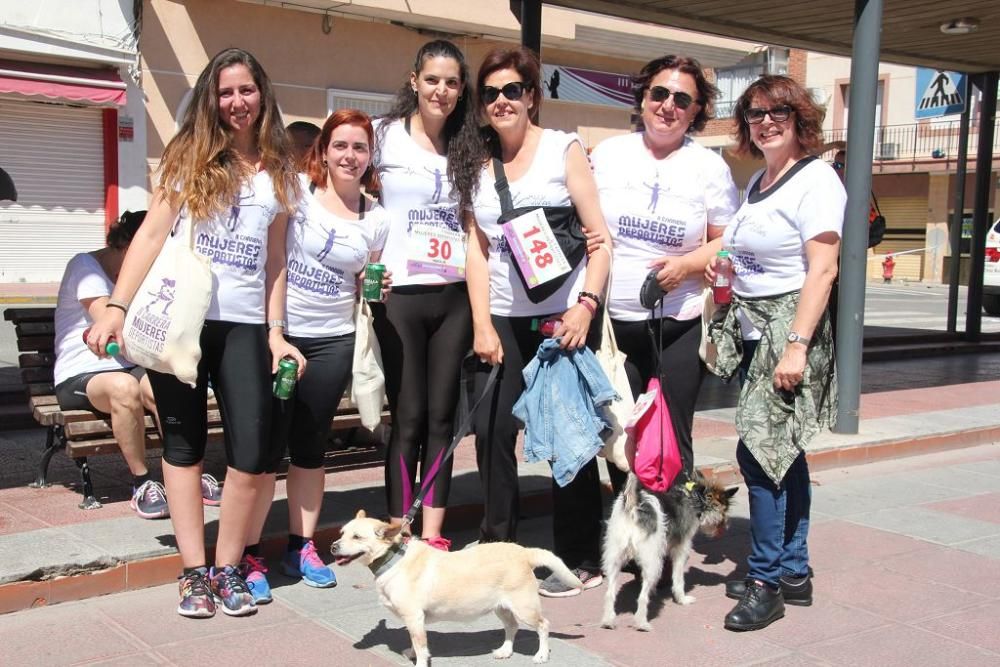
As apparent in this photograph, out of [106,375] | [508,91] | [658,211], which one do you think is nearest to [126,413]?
[106,375]

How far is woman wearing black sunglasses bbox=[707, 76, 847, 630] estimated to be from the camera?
13.5 feet

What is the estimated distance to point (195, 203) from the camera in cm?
401

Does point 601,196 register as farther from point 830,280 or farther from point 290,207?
point 290,207

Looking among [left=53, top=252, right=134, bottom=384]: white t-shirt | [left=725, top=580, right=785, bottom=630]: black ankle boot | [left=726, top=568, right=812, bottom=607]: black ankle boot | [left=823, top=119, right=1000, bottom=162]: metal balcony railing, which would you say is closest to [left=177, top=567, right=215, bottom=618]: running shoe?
[left=53, top=252, right=134, bottom=384]: white t-shirt

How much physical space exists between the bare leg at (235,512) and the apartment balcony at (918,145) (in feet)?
117

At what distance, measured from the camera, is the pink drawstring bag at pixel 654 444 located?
13.8 ft

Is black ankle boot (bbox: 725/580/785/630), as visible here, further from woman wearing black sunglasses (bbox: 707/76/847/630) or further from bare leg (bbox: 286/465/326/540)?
bare leg (bbox: 286/465/326/540)

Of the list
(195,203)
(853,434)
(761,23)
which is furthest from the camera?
(761,23)

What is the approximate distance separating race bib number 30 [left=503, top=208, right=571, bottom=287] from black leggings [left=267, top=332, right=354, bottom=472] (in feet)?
2.78

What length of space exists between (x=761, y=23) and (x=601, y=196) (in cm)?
707

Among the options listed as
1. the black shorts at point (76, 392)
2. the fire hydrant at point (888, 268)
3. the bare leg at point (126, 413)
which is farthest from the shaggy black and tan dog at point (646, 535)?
the fire hydrant at point (888, 268)

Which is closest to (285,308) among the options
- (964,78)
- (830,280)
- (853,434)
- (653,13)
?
(830,280)

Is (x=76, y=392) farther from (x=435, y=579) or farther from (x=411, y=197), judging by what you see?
(x=435, y=579)

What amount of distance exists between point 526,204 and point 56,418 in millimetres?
2959
